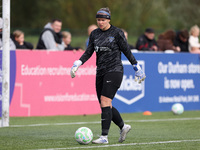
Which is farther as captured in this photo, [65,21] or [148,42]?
[65,21]

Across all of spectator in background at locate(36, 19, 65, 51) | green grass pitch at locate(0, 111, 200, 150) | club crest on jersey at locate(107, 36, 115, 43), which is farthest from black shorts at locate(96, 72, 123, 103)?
spectator in background at locate(36, 19, 65, 51)

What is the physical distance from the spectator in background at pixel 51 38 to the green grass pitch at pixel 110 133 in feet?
7.00

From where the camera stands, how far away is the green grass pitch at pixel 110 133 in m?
8.20

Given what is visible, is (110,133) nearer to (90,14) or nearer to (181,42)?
(181,42)

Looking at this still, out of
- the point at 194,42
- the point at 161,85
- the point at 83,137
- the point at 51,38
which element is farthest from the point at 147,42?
the point at 83,137

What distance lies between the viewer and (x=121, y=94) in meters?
14.7

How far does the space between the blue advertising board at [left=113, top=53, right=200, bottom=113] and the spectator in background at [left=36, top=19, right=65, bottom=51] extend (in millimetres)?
1934

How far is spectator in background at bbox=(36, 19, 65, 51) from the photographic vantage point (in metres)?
14.2

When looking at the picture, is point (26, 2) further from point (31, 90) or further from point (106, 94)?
point (106, 94)

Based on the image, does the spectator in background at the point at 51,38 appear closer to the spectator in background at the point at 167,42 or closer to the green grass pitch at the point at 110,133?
the green grass pitch at the point at 110,133

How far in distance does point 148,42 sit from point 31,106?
474 cm

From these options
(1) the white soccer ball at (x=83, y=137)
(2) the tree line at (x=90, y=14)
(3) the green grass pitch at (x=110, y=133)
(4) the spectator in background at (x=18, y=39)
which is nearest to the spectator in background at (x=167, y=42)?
(3) the green grass pitch at (x=110, y=133)

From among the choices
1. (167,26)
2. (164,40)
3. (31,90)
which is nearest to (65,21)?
(167,26)

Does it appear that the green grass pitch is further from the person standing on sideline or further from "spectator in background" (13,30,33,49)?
"spectator in background" (13,30,33,49)
